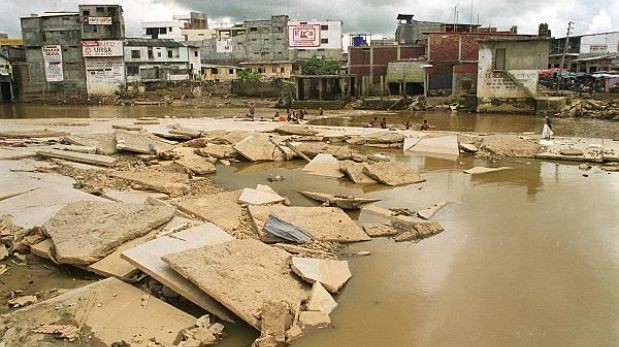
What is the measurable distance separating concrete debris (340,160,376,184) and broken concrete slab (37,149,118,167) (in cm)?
641

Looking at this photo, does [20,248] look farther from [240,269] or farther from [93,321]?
[240,269]

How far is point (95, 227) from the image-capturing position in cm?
713

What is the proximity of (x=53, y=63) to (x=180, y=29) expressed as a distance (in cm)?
3009

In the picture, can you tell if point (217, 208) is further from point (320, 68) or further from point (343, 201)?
point (320, 68)

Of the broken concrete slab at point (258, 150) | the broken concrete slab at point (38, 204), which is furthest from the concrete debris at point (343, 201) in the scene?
the broken concrete slab at point (258, 150)

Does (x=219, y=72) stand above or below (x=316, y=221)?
above

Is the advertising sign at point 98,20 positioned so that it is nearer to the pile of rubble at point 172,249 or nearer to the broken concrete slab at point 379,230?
the pile of rubble at point 172,249

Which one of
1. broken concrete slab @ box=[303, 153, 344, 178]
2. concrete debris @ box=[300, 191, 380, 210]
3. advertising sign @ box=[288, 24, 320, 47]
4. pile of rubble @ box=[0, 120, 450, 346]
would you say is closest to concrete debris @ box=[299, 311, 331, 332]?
pile of rubble @ box=[0, 120, 450, 346]

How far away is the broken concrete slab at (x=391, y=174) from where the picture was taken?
1246cm

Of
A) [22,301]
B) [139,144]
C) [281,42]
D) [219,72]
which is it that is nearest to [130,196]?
[22,301]

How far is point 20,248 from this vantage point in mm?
7141

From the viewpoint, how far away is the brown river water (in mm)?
5551

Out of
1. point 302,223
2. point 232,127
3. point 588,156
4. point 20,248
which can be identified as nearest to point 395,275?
point 302,223

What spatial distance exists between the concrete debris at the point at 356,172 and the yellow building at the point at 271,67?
141ft
